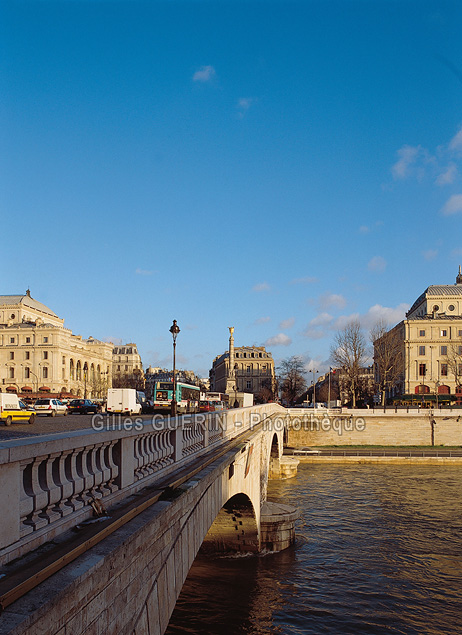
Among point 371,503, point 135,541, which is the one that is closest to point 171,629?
point 135,541

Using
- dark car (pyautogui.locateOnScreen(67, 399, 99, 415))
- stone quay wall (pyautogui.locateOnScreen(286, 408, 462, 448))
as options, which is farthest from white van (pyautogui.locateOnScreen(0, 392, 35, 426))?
stone quay wall (pyautogui.locateOnScreen(286, 408, 462, 448))

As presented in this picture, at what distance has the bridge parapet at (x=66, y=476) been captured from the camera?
396 centimetres

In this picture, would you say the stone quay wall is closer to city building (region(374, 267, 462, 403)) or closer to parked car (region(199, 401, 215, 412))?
parked car (region(199, 401, 215, 412))

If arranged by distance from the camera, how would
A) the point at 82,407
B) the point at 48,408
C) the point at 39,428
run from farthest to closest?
the point at 82,407
the point at 48,408
the point at 39,428

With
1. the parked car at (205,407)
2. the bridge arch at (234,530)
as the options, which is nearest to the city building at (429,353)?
the parked car at (205,407)

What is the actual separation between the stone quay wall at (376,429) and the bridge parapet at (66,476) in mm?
54841

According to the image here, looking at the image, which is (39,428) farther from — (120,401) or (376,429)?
(376,429)

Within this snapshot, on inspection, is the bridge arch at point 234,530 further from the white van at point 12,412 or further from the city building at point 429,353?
the city building at point 429,353

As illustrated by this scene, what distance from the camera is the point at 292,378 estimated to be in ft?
395

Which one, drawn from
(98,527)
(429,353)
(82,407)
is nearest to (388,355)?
(429,353)

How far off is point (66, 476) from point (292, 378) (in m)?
117

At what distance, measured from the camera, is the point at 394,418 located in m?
62.7

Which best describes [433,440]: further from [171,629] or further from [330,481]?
[171,629]

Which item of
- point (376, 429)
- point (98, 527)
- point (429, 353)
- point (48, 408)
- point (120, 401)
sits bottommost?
point (376, 429)
